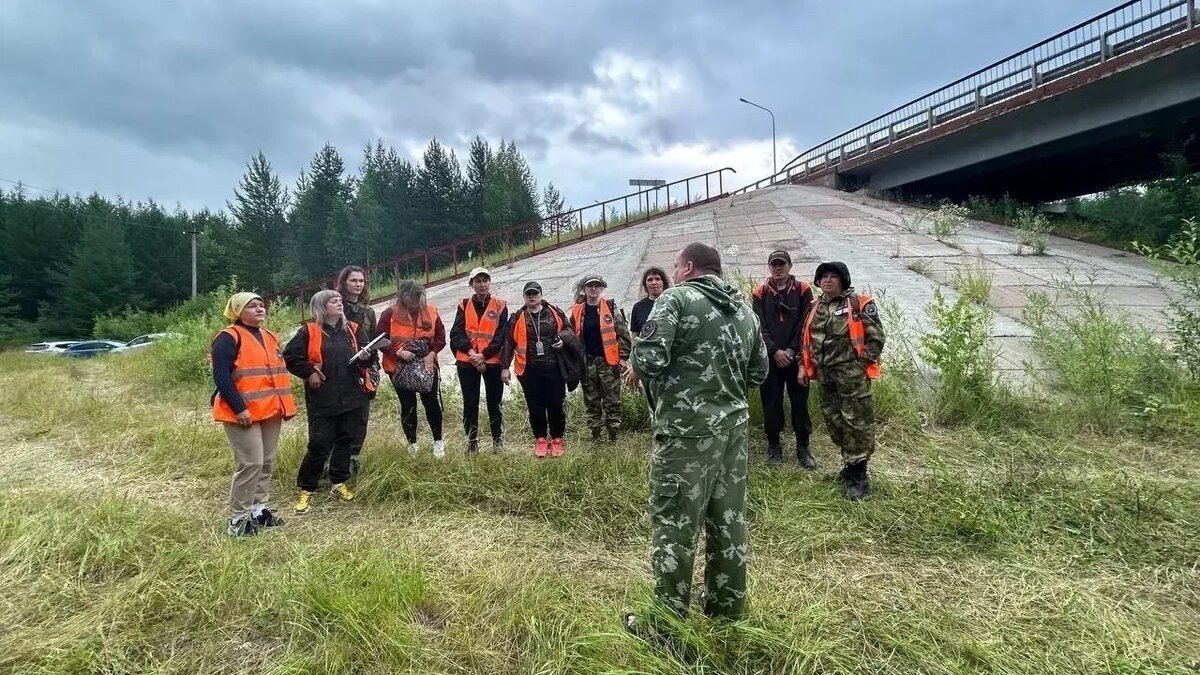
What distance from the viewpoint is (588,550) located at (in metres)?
3.18

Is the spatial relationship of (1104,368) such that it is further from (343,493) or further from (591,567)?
(343,493)

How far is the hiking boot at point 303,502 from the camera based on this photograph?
3859 mm

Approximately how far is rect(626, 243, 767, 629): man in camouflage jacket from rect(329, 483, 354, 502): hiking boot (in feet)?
8.54

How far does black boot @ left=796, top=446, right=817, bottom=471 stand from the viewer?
423 centimetres

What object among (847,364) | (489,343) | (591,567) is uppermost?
(489,343)

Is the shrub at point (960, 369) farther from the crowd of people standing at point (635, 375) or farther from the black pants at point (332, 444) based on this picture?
the black pants at point (332, 444)

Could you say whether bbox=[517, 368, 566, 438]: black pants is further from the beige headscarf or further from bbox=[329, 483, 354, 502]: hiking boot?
the beige headscarf

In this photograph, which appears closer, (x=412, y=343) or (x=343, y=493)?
(x=343, y=493)

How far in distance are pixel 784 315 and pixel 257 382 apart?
12.1 ft

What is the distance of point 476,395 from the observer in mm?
4891

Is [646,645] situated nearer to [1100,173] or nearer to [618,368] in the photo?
[618,368]

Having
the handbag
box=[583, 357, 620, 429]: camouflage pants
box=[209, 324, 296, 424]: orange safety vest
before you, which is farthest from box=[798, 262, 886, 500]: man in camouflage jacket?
box=[209, 324, 296, 424]: orange safety vest

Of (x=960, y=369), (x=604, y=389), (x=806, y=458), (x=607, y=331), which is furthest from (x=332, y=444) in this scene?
(x=960, y=369)

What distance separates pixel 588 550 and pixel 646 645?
1065mm
